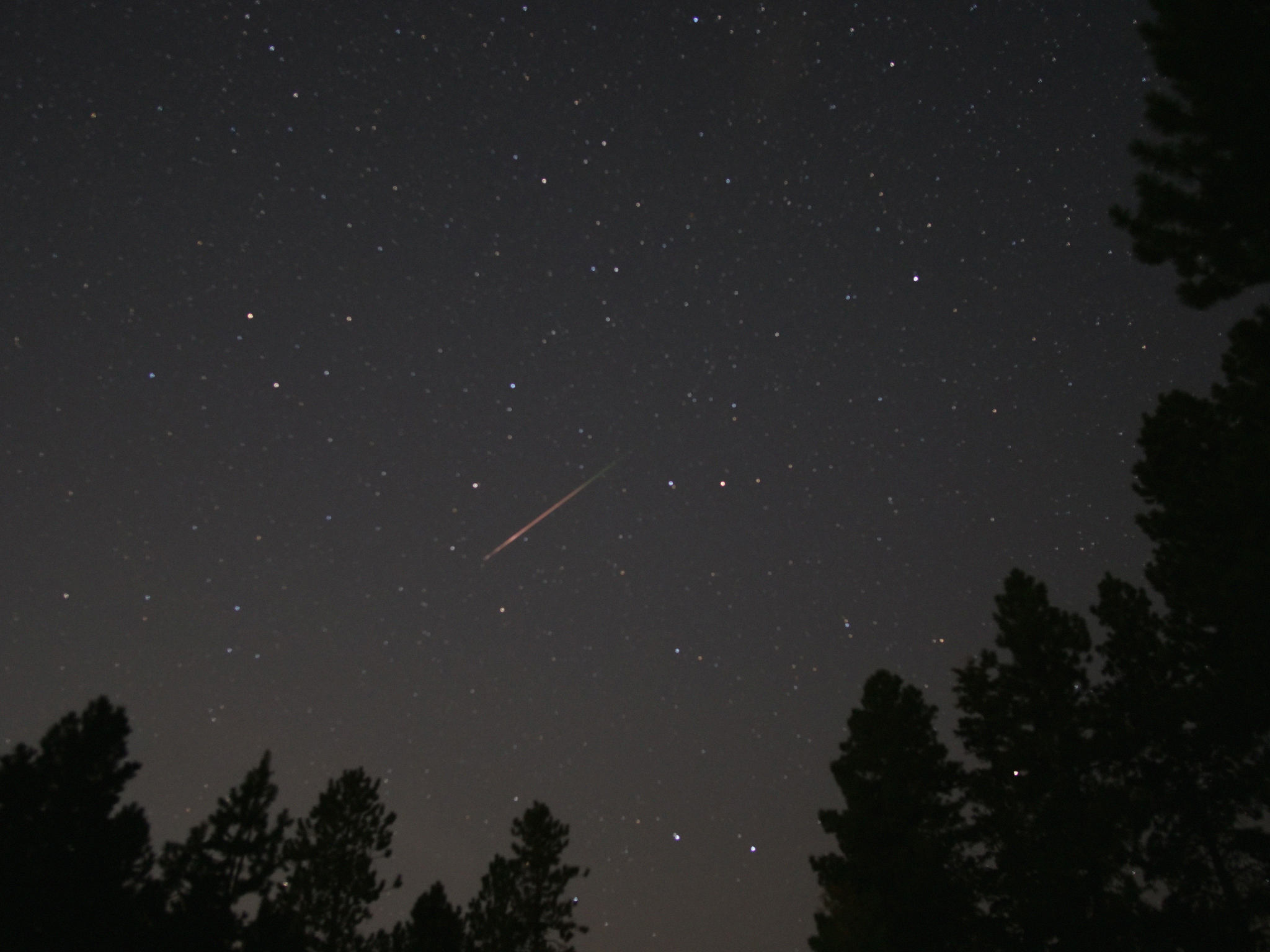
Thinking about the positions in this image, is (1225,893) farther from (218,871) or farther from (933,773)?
(218,871)

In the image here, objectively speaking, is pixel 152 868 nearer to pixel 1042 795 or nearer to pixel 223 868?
pixel 223 868

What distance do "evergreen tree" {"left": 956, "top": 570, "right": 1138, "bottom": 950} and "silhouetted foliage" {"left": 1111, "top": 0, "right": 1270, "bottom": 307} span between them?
11.9m

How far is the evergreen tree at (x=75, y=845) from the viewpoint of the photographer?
11711 mm

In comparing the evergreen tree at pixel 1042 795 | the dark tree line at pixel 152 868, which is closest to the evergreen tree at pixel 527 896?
the dark tree line at pixel 152 868

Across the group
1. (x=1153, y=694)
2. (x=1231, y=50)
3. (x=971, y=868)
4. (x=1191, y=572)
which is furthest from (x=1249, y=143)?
(x=971, y=868)

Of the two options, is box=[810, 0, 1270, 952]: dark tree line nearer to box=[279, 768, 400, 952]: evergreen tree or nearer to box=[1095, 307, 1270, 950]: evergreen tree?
box=[1095, 307, 1270, 950]: evergreen tree

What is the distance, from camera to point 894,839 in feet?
52.9

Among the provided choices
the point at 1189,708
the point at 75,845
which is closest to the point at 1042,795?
the point at 1189,708

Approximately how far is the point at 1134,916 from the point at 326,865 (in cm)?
1913

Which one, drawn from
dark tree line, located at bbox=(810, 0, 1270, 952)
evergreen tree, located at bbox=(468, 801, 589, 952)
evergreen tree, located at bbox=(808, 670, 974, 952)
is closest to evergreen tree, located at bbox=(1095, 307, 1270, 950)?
dark tree line, located at bbox=(810, 0, 1270, 952)

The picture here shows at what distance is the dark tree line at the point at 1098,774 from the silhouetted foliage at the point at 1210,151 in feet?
6.26

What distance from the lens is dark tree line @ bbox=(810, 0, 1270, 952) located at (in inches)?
500

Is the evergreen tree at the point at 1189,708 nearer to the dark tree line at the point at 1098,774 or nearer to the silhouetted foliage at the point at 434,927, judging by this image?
the dark tree line at the point at 1098,774

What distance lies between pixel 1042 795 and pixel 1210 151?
13.0 metres
